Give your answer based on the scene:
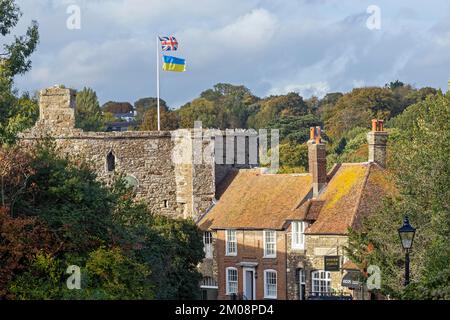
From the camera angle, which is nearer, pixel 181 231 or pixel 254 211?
pixel 181 231

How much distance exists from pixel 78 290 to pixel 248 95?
144 m

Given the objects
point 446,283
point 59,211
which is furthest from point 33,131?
point 446,283

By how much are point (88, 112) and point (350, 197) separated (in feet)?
216

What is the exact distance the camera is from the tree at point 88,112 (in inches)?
4262

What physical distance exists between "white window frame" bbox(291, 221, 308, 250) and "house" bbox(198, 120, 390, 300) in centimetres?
4

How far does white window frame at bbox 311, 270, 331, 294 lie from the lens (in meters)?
58.8

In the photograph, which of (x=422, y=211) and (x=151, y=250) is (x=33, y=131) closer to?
(x=151, y=250)

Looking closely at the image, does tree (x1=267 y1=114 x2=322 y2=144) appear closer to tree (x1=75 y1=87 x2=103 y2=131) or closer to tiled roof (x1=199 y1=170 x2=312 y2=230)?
tree (x1=75 y1=87 x2=103 y2=131)

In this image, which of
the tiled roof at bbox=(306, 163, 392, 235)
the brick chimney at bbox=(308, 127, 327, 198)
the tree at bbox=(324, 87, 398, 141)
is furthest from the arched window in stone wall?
the tree at bbox=(324, 87, 398, 141)

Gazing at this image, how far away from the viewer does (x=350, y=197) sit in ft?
201

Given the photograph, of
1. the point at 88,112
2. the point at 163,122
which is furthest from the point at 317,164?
the point at 88,112

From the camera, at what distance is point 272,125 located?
402 ft

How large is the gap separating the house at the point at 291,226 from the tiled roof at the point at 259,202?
46 millimetres

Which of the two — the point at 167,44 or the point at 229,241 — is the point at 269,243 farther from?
the point at 167,44
